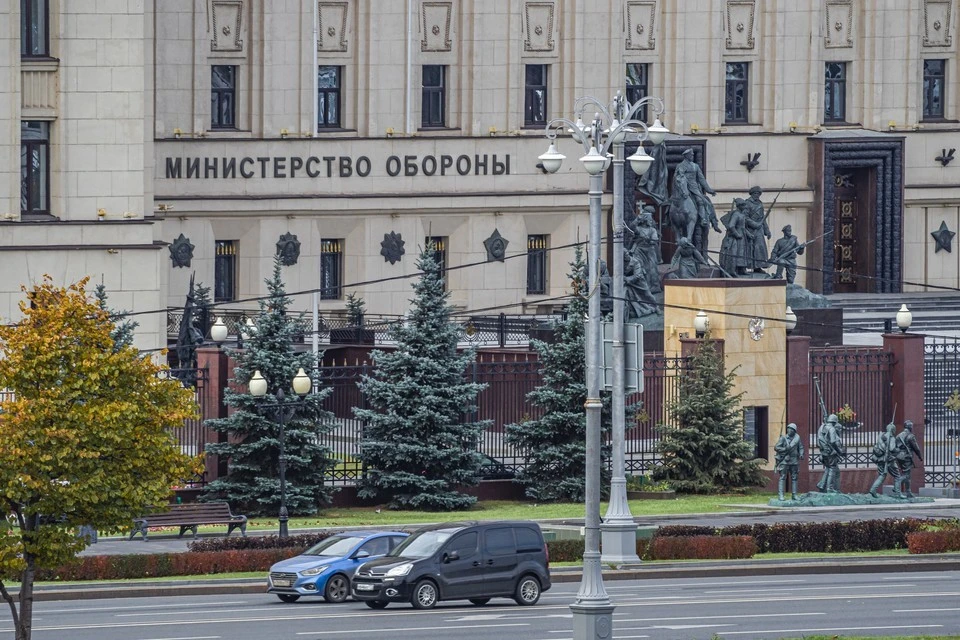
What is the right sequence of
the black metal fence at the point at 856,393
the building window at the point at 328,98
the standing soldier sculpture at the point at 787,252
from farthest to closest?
the building window at the point at 328,98
the standing soldier sculpture at the point at 787,252
the black metal fence at the point at 856,393

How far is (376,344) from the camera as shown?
62.2m

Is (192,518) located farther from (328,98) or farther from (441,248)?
(328,98)

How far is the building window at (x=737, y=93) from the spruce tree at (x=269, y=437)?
99.9 ft

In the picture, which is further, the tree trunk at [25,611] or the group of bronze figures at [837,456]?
the group of bronze figures at [837,456]

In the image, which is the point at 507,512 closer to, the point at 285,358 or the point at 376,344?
the point at 285,358

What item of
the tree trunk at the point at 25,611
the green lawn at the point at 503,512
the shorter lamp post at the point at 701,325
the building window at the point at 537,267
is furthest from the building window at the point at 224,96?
the tree trunk at the point at 25,611

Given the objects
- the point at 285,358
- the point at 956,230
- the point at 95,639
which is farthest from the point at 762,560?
the point at 956,230

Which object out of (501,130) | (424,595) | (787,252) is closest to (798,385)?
(787,252)

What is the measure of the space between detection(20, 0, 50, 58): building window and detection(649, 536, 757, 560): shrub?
22592mm

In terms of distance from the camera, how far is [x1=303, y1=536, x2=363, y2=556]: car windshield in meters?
34.9

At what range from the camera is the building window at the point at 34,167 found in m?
55.5

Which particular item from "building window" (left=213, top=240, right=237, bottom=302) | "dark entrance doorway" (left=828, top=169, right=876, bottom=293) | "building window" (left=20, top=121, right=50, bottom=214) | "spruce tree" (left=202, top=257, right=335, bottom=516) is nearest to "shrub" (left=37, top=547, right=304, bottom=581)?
"spruce tree" (left=202, top=257, right=335, bottom=516)

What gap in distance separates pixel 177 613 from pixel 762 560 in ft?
35.5

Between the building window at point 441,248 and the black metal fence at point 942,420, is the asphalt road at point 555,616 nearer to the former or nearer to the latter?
the black metal fence at point 942,420
